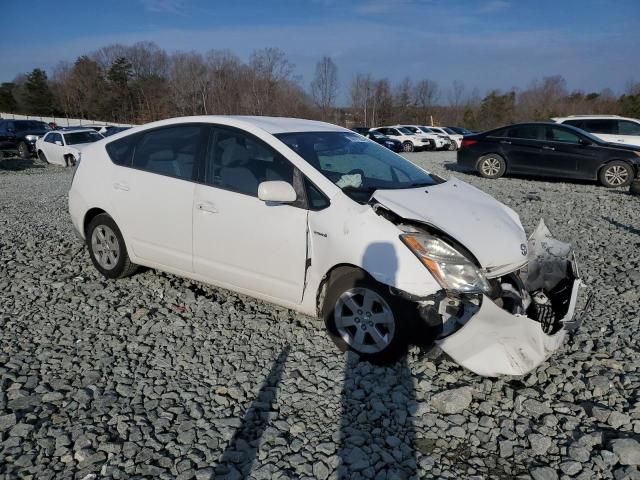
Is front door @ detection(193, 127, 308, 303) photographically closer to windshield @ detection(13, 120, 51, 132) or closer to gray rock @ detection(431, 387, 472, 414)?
gray rock @ detection(431, 387, 472, 414)

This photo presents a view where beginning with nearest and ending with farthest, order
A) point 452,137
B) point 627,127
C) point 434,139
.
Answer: point 627,127
point 434,139
point 452,137

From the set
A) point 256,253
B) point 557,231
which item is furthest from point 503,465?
point 557,231

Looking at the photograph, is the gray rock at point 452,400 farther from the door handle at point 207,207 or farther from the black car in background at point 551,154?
the black car in background at point 551,154

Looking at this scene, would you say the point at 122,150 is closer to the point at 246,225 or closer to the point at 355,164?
the point at 246,225

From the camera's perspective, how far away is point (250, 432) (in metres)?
2.82

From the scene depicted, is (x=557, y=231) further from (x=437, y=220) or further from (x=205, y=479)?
(x=205, y=479)

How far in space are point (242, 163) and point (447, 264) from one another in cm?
188

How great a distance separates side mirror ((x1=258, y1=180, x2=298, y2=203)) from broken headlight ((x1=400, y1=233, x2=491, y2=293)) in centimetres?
87

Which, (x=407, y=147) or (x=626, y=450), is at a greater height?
(x=407, y=147)

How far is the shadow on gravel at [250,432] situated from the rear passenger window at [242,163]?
4.87 feet

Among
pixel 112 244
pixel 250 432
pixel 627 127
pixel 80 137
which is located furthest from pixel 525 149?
pixel 80 137

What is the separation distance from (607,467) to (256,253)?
264cm

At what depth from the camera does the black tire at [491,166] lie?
13461 millimetres

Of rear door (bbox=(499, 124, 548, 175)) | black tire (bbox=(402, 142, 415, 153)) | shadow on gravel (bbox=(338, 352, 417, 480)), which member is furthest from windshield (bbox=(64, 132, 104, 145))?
shadow on gravel (bbox=(338, 352, 417, 480))
